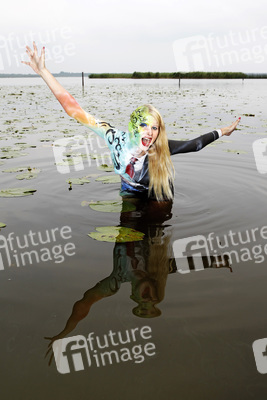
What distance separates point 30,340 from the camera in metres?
1.89

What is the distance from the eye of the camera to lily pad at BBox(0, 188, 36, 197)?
414 cm

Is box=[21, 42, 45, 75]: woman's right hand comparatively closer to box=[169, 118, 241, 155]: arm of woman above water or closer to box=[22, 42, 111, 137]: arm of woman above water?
box=[22, 42, 111, 137]: arm of woman above water

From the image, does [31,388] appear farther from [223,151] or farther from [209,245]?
[223,151]

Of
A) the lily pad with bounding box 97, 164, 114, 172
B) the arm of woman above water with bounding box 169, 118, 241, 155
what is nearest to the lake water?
the arm of woman above water with bounding box 169, 118, 241, 155

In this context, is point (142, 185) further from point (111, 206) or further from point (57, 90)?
point (57, 90)
